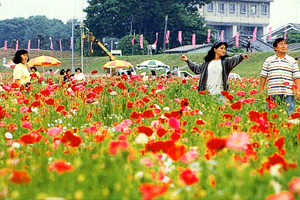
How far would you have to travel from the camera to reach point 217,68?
6.18 metres

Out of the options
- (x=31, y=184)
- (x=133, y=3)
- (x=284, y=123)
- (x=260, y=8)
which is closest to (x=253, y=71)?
(x=133, y=3)

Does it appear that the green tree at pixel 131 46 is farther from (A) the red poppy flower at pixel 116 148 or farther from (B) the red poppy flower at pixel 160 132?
(A) the red poppy flower at pixel 116 148

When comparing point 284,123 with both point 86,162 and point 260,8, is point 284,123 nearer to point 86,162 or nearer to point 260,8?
point 86,162

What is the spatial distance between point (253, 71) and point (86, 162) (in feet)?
99.3

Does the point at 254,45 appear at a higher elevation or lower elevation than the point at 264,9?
lower

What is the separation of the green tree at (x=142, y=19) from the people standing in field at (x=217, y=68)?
45979 millimetres

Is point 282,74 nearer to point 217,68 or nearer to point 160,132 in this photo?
point 217,68

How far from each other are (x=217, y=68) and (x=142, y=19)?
47634 millimetres

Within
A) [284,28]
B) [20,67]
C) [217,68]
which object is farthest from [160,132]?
[284,28]

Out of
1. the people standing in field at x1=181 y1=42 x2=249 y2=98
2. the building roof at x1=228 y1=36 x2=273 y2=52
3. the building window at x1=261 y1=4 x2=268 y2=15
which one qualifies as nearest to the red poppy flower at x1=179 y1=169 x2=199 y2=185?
the people standing in field at x1=181 y1=42 x2=249 y2=98

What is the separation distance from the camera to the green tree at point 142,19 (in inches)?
2057

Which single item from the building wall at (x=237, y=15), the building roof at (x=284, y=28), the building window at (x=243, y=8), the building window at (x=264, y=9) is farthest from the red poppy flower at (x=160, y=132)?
the building window at (x=264, y=9)

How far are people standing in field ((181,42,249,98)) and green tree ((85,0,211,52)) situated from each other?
45979 mm

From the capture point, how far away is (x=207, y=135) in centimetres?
314
